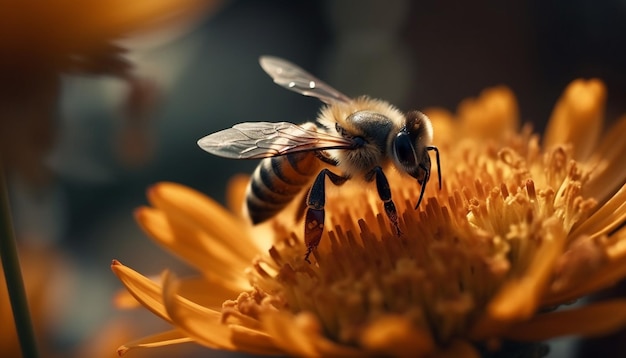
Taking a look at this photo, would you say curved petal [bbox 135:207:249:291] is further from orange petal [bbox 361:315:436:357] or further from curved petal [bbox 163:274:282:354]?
orange petal [bbox 361:315:436:357]

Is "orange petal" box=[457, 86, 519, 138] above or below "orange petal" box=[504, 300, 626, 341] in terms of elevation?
above

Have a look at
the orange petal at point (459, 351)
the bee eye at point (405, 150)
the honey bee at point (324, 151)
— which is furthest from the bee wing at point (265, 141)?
the orange petal at point (459, 351)

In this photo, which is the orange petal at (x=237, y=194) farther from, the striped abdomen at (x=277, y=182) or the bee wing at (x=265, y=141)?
the bee wing at (x=265, y=141)

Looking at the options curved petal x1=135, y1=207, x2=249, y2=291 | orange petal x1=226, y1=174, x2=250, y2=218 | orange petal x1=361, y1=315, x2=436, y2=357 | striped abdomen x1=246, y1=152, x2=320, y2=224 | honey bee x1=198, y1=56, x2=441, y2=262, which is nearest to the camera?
orange petal x1=361, y1=315, x2=436, y2=357

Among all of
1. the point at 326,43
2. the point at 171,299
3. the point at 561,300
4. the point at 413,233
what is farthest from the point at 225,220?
the point at 326,43

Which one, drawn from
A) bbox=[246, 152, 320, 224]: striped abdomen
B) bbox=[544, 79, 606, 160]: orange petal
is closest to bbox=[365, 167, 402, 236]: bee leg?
bbox=[246, 152, 320, 224]: striped abdomen

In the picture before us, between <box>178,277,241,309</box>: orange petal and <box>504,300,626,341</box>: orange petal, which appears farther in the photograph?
<box>178,277,241,309</box>: orange petal

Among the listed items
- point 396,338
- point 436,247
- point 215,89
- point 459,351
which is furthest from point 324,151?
point 215,89

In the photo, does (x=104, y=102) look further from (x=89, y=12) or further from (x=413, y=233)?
(x=413, y=233)
